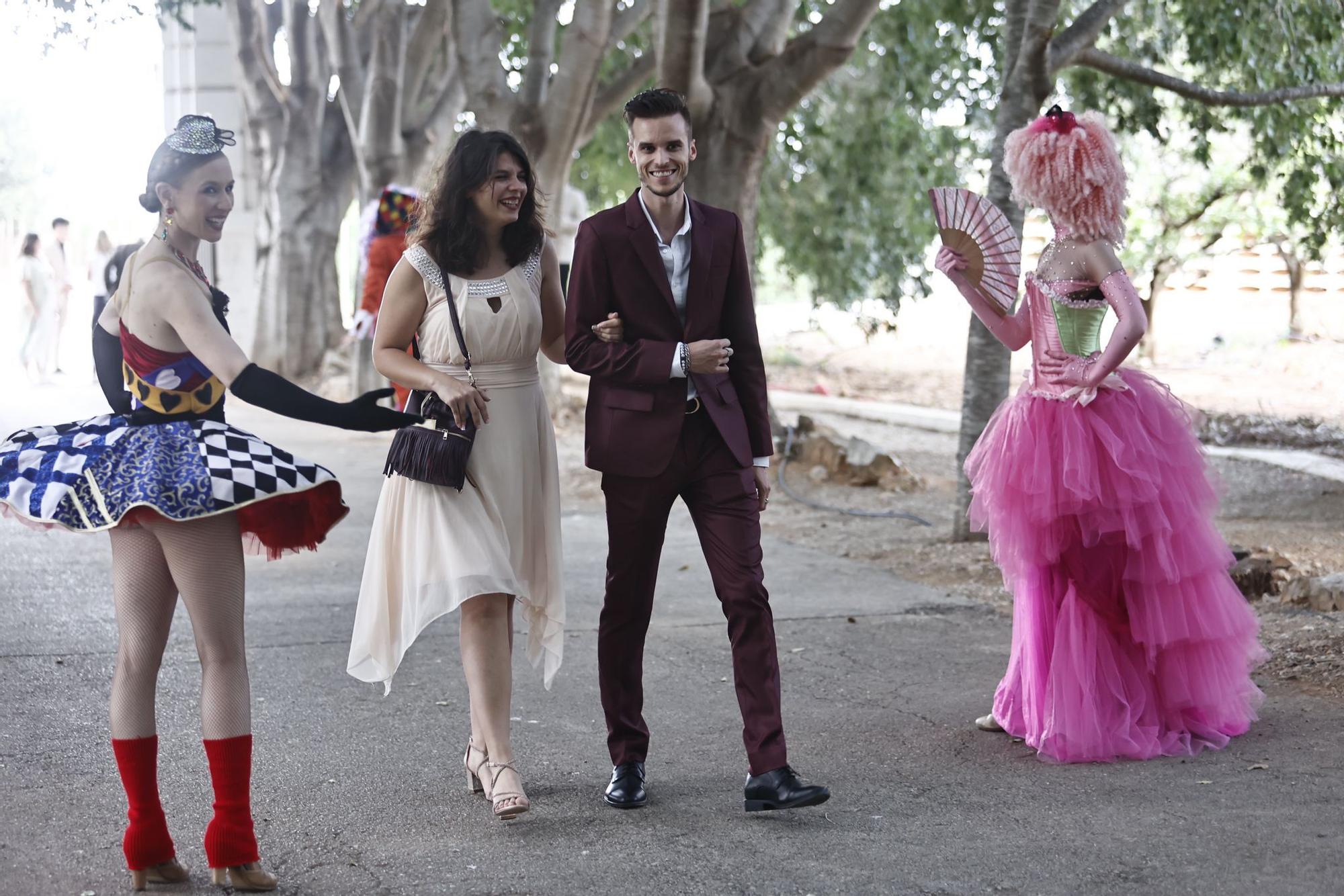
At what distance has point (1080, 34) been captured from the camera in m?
8.84

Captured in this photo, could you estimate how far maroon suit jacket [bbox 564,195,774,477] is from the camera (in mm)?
4359

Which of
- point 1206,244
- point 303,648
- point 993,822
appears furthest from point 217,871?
point 1206,244

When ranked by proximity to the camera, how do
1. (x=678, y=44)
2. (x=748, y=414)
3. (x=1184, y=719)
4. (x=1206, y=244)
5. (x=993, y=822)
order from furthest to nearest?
1. (x=1206, y=244)
2. (x=678, y=44)
3. (x=1184, y=719)
4. (x=748, y=414)
5. (x=993, y=822)

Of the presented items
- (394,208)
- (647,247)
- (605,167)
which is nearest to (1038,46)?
(647,247)

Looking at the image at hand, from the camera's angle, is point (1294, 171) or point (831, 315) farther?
point (831, 315)

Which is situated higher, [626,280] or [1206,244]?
[1206,244]

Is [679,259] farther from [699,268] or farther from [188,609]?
[188,609]

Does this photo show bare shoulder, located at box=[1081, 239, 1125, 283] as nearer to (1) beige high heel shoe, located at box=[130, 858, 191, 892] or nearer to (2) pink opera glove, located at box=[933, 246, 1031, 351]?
(2) pink opera glove, located at box=[933, 246, 1031, 351]

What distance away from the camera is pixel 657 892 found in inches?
148

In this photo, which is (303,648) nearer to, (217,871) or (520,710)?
(520,710)

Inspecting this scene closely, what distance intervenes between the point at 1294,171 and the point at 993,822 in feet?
28.8

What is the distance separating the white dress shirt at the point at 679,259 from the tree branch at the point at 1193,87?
533cm

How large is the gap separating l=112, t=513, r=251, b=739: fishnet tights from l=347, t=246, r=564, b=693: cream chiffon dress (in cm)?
60

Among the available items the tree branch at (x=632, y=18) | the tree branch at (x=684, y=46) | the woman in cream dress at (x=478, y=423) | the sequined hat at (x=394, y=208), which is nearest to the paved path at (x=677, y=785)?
the woman in cream dress at (x=478, y=423)
